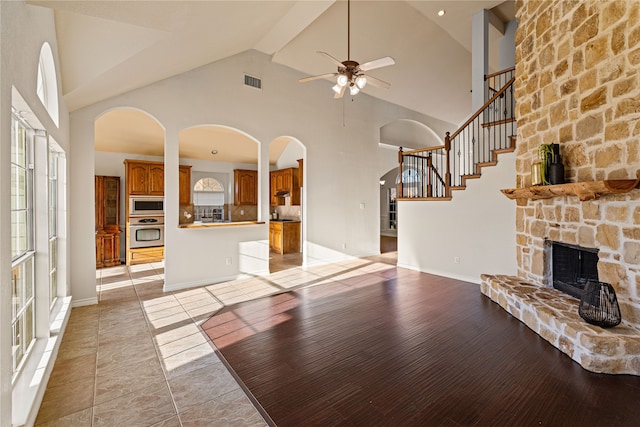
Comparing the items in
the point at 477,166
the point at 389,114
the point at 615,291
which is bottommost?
the point at 615,291

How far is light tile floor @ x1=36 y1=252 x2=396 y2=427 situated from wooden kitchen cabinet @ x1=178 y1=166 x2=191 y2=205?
3.58 metres

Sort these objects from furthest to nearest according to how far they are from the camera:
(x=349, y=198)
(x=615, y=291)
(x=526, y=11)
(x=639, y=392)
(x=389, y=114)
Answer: (x=389, y=114)
(x=349, y=198)
(x=526, y=11)
(x=615, y=291)
(x=639, y=392)

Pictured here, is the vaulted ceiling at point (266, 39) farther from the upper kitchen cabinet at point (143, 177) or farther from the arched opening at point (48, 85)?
the upper kitchen cabinet at point (143, 177)

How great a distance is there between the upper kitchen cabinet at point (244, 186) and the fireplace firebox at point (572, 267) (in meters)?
7.46

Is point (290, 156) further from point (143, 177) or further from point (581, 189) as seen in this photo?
point (581, 189)

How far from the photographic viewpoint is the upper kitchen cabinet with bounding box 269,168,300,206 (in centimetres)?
849

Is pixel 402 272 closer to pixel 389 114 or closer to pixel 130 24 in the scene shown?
pixel 389 114

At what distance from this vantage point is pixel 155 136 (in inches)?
262

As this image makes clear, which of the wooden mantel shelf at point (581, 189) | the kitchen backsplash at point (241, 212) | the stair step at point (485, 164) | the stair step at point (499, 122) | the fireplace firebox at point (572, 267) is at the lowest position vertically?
the fireplace firebox at point (572, 267)

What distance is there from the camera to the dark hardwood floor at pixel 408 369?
79.5 inches

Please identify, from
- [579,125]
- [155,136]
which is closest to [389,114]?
[579,125]

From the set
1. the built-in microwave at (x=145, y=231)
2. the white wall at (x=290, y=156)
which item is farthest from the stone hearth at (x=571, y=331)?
the built-in microwave at (x=145, y=231)

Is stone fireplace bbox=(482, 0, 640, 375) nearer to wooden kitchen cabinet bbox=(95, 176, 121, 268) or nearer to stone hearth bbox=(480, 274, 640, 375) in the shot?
stone hearth bbox=(480, 274, 640, 375)

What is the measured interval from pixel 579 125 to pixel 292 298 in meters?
4.12
